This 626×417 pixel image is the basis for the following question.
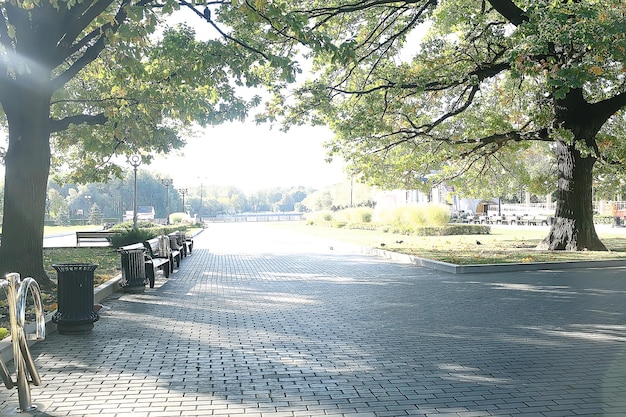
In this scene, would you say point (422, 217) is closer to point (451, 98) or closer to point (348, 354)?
point (451, 98)

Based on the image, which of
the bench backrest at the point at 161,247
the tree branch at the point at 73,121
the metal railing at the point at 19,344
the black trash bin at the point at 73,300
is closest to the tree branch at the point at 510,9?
the tree branch at the point at 73,121

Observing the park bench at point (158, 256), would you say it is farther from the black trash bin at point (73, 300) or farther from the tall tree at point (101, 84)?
the black trash bin at point (73, 300)

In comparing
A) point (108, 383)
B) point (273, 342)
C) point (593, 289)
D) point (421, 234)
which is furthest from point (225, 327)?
point (421, 234)

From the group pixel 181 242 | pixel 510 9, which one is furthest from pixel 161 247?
pixel 510 9

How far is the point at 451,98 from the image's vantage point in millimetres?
19484

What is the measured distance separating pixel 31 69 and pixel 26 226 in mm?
2872

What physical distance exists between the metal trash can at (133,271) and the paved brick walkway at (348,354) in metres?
0.41

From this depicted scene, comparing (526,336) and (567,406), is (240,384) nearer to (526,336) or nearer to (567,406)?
(567,406)

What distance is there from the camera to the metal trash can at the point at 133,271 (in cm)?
1098

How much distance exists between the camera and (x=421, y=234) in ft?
95.6

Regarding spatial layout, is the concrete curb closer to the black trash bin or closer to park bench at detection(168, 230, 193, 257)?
park bench at detection(168, 230, 193, 257)

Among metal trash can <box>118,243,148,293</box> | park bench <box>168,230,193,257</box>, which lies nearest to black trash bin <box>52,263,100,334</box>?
metal trash can <box>118,243,148,293</box>

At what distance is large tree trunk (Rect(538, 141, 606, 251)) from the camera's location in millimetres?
17500

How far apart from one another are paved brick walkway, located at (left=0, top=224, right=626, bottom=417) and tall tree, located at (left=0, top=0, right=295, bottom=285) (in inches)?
106
